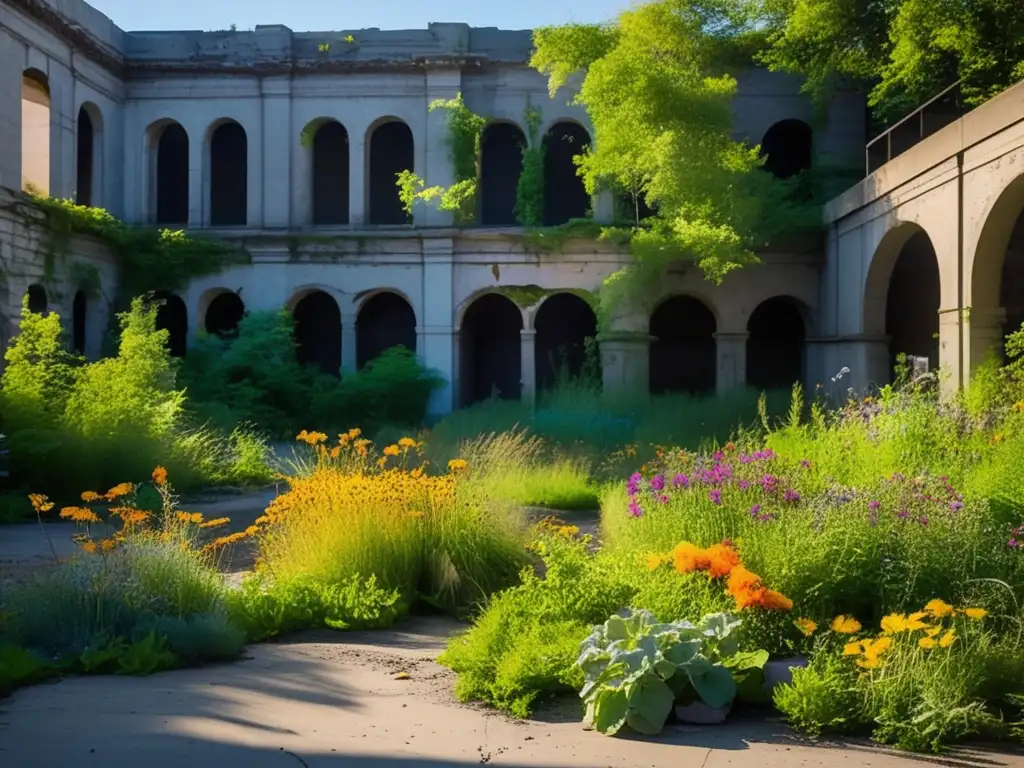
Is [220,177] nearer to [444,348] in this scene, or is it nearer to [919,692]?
[444,348]

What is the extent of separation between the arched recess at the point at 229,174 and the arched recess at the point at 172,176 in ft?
2.29

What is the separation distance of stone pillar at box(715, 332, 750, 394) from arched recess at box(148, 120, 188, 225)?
13.0 metres

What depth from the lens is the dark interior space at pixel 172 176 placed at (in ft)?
89.6

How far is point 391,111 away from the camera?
25406 mm

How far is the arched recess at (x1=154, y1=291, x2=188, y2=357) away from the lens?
1040 inches

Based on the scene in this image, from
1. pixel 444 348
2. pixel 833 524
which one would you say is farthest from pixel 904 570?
pixel 444 348

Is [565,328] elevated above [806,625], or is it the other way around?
[565,328]

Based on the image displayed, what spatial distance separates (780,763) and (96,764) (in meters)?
2.83

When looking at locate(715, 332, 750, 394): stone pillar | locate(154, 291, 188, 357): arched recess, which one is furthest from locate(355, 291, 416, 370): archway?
locate(715, 332, 750, 394): stone pillar

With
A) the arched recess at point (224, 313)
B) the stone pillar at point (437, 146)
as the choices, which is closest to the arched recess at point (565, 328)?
the stone pillar at point (437, 146)

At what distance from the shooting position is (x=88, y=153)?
84.1 feet

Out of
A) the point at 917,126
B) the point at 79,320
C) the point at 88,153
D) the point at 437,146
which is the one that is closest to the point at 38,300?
the point at 79,320

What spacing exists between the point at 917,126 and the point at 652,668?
48.6ft

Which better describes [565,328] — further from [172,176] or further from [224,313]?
[172,176]
